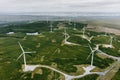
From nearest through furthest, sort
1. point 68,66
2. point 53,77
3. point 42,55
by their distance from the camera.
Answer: point 53,77, point 68,66, point 42,55

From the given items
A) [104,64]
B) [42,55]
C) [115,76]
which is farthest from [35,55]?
[115,76]

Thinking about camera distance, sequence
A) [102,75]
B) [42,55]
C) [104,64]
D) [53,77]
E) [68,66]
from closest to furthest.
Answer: [53,77] → [102,75] → [68,66] → [104,64] → [42,55]

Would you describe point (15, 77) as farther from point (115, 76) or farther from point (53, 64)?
point (115, 76)

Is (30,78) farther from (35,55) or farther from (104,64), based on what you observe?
(104,64)

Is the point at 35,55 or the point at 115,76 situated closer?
the point at 115,76

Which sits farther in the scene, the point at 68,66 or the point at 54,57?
the point at 54,57

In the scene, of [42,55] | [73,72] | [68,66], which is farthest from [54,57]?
[73,72]

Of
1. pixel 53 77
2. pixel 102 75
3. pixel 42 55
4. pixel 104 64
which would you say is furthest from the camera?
pixel 42 55

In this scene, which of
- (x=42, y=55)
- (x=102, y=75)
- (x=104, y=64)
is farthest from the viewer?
(x=42, y=55)
